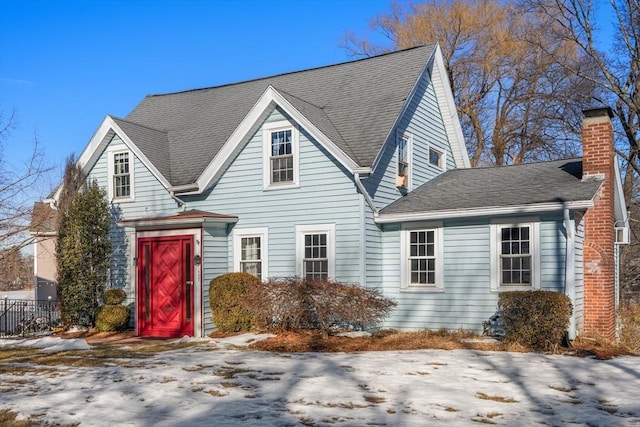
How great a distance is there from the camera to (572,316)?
12.6 m

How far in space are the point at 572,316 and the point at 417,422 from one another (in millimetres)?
7224

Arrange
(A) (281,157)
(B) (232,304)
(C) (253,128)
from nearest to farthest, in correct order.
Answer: (B) (232,304) → (A) (281,157) → (C) (253,128)

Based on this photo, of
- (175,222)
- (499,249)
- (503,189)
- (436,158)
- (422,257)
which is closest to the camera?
(499,249)

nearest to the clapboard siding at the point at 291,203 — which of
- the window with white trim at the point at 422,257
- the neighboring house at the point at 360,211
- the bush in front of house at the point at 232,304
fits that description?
the neighboring house at the point at 360,211

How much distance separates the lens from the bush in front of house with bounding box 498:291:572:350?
11.5 metres

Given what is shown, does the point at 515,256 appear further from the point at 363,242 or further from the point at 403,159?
the point at 403,159

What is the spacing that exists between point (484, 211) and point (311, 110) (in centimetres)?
510

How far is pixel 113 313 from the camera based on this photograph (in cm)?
1638

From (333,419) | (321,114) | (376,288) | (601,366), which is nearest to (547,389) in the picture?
(601,366)

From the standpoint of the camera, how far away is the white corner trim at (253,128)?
14617mm

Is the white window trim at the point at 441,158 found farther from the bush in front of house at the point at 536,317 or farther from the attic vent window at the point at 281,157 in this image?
the bush in front of house at the point at 536,317

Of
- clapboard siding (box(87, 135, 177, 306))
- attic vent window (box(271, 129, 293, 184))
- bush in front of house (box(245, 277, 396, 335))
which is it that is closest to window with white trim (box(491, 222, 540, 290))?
Result: bush in front of house (box(245, 277, 396, 335))

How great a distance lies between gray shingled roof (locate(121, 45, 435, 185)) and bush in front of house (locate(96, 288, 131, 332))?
135 inches

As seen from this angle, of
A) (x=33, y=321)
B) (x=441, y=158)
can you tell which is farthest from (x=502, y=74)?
(x=33, y=321)
